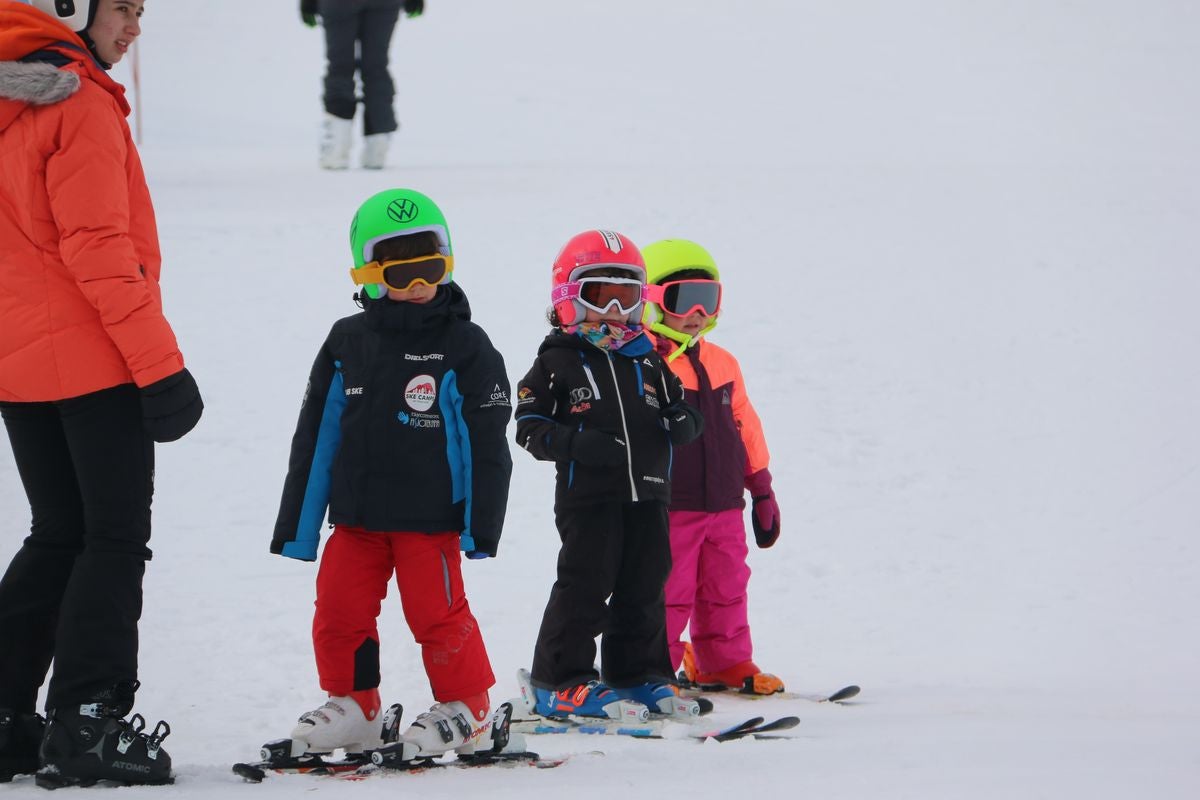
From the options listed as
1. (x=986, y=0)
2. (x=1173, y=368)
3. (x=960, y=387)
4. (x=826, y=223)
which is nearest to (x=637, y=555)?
(x=960, y=387)

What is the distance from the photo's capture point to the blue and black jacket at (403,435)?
13.7ft

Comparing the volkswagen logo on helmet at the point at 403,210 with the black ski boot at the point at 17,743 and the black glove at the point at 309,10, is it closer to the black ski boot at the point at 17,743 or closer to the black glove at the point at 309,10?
the black ski boot at the point at 17,743

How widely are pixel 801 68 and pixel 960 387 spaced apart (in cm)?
1223

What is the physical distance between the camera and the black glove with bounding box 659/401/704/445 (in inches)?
201

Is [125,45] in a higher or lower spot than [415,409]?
higher

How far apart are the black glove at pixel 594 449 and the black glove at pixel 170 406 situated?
4.82 feet

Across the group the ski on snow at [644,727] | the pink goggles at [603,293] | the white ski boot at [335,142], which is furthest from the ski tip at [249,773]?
the white ski boot at [335,142]

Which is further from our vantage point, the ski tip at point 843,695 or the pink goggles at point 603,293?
the ski tip at point 843,695

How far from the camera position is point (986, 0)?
25203 mm

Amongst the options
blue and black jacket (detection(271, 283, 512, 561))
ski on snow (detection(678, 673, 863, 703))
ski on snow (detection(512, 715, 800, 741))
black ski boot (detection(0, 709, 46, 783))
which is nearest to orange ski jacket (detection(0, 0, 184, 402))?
blue and black jacket (detection(271, 283, 512, 561))

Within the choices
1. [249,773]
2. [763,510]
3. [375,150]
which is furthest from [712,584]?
[375,150]

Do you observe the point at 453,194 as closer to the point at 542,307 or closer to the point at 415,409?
the point at 542,307

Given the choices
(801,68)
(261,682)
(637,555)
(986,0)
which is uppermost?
(986,0)

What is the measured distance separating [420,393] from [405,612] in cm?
63
